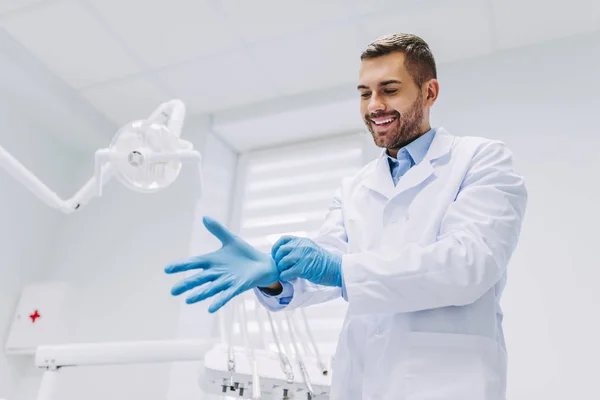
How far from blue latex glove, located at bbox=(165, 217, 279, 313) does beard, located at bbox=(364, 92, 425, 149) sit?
1.32 feet

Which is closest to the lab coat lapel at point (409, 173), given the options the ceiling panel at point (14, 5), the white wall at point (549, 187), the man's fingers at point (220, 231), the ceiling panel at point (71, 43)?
the man's fingers at point (220, 231)

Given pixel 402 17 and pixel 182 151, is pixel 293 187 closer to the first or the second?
pixel 402 17

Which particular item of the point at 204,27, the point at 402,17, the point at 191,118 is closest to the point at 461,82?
the point at 402,17

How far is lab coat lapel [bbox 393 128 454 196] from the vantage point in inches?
48.4

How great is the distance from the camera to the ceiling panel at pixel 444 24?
2.30 meters

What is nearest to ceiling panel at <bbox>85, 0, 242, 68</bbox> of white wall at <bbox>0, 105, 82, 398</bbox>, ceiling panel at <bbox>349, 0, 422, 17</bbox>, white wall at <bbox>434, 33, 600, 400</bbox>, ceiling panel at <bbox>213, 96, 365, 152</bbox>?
ceiling panel at <bbox>213, 96, 365, 152</bbox>

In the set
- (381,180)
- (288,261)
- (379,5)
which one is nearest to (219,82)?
(379,5)

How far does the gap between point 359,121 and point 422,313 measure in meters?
1.88

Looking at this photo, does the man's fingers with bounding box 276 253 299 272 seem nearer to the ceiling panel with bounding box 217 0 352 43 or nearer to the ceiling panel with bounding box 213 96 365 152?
the ceiling panel with bounding box 217 0 352 43

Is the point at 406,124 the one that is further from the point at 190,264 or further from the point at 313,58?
the point at 313,58

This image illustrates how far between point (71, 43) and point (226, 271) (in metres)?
1.98

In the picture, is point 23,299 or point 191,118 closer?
point 23,299

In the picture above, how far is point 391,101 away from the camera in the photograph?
1268 mm

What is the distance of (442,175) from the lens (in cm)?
123
